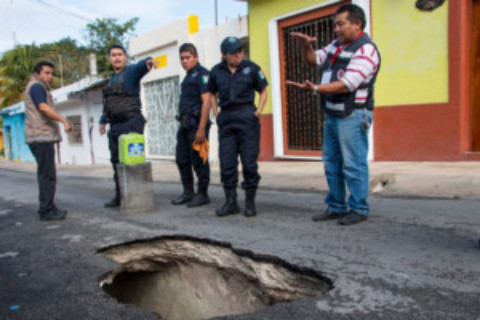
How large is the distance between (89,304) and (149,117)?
12.4 meters

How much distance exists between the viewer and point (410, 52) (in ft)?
23.7

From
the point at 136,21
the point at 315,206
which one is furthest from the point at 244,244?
the point at 136,21

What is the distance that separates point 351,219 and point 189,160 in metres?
2.26

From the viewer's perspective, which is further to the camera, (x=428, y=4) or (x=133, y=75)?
(x=428, y=4)

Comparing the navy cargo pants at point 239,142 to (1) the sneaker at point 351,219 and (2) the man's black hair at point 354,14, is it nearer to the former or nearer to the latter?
(1) the sneaker at point 351,219

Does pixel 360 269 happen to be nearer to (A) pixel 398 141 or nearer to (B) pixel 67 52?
(A) pixel 398 141

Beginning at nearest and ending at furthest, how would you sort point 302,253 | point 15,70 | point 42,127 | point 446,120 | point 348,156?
point 302,253 < point 348,156 < point 42,127 < point 446,120 < point 15,70

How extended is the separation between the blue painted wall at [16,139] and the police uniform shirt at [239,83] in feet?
84.9

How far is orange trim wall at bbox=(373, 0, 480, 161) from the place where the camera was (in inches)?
261

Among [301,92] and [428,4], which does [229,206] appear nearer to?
[428,4]

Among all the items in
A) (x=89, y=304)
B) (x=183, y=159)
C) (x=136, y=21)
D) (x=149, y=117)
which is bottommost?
(x=89, y=304)

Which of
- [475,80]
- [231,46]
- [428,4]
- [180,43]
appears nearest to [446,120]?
[475,80]

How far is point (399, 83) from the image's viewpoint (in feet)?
24.4

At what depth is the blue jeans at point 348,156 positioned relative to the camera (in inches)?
137
